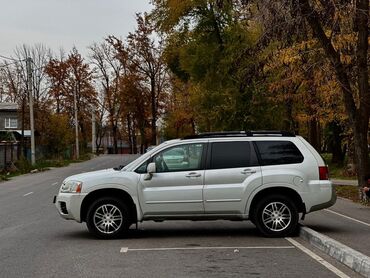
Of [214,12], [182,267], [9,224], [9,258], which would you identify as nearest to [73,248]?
[9,258]

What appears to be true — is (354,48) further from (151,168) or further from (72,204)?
(72,204)

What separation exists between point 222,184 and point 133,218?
1.73m

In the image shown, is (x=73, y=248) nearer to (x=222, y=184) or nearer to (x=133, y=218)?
(x=133, y=218)

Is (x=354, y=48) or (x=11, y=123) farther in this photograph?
(x=11, y=123)

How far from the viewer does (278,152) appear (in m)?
10.9

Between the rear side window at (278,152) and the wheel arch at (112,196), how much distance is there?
8.22 feet

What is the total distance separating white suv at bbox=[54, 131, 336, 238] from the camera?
10.5 meters

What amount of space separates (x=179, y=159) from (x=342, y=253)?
3.66m

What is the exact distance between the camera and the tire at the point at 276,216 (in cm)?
1053

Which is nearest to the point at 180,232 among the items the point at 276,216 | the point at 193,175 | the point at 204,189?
the point at 204,189

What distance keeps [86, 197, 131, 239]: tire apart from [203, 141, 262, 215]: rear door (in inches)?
59.5

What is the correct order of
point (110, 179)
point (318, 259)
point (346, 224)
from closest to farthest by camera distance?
point (318, 259)
point (110, 179)
point (346, 224)

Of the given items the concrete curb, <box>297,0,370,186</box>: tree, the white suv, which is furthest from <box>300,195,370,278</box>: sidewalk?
<box>297,0,370,186</box>: tree

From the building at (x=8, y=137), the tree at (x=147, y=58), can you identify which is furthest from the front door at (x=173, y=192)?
the tree at (x=147, y=58)
